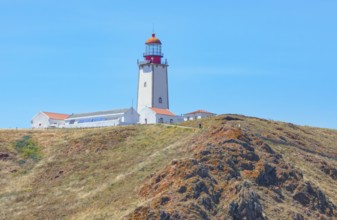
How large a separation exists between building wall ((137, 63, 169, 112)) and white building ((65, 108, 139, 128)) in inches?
249

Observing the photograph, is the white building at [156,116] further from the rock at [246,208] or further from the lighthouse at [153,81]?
the rock at [246,208]

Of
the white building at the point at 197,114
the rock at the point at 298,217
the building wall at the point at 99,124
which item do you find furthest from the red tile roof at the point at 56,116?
the rock at the point at 298,217

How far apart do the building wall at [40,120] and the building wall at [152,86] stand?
1605 cm

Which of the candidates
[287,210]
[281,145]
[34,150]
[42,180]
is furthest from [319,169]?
[34,150]

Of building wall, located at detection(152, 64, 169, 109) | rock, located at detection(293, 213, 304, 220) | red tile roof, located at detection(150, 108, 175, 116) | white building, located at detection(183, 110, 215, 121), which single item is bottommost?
rock, located at detection(293, 213, 304, 220)

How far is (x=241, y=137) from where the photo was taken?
214 feet

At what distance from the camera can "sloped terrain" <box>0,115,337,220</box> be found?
51.9m

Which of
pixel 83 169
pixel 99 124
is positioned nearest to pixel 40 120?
pixel 99 124

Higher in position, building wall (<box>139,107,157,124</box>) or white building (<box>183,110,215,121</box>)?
white building (<box>183,110,215,121</box>)

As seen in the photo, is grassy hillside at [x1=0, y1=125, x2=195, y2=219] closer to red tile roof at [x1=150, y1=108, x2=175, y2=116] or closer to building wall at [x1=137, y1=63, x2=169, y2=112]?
red tile roof at [x1=150, y1=108, x2=175, y2=116]

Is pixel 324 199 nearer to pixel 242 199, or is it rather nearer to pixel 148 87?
pixel 242 199

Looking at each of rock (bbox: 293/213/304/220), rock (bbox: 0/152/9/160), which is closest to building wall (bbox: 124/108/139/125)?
rock (bbox: 0/152/9/160)

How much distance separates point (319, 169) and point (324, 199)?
12266 millimetres

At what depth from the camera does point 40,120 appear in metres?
113
